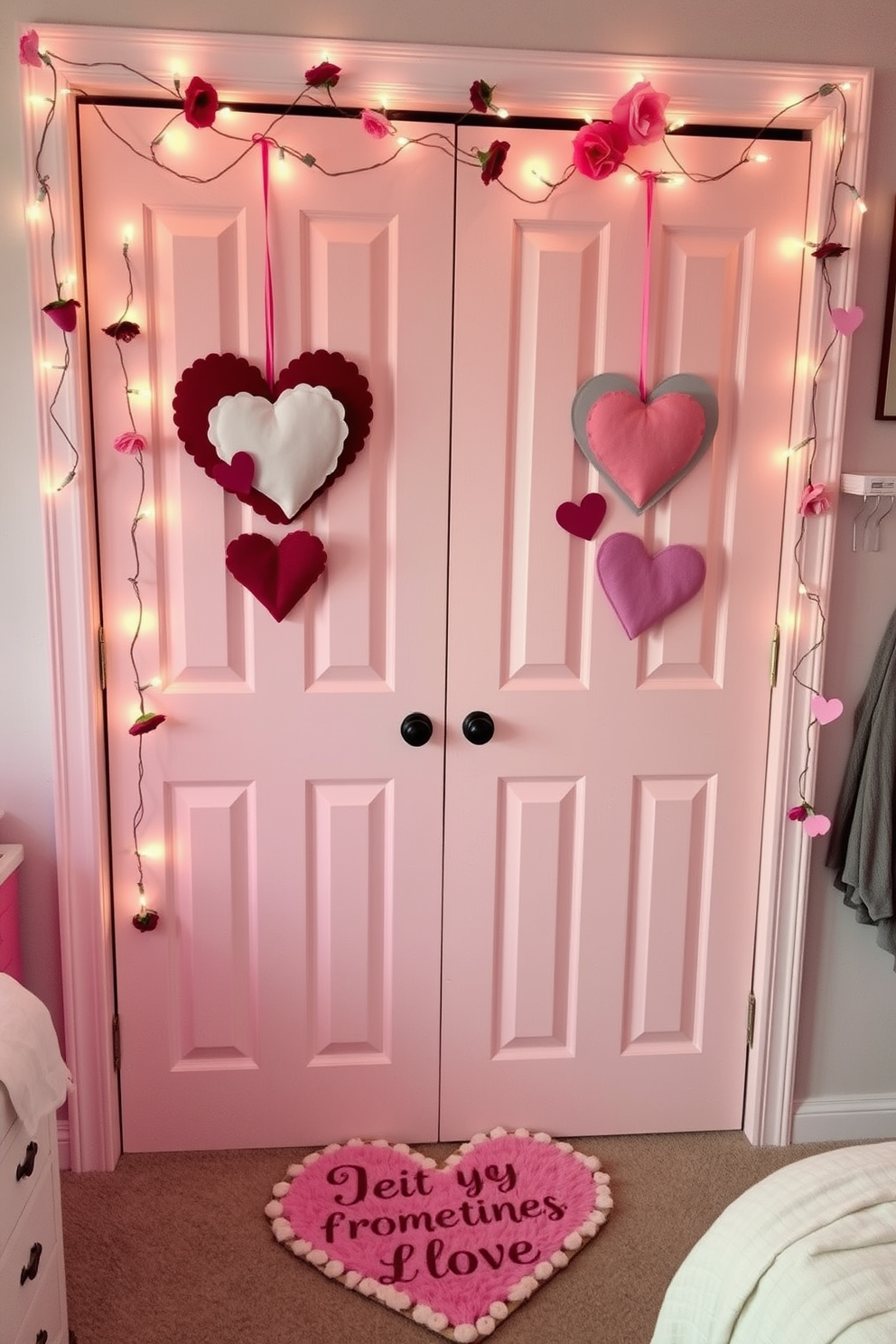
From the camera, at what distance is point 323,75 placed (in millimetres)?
2020

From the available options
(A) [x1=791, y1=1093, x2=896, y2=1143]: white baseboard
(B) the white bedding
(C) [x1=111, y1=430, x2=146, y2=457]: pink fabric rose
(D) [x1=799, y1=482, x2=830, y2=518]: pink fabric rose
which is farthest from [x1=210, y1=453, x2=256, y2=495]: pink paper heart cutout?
(A) [x1=791, y1=1093, x2=896, y2=1143]: white baseboard

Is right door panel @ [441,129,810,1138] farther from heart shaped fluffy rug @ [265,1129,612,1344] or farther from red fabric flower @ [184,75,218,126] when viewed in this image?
red fabric flower @ [184,75,218,126]

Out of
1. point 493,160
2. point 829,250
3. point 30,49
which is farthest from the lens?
point 829,250

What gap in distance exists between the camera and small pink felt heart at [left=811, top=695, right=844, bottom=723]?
2.31 m

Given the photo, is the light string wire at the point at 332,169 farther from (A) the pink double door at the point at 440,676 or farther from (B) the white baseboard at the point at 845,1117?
(B) the white baseboard at the point at 845,1117

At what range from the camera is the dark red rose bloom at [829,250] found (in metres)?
2.18

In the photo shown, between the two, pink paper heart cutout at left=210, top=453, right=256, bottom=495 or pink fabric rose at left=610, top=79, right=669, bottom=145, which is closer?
pink fabric rose at left=610, top=79, right=669, bottom=145

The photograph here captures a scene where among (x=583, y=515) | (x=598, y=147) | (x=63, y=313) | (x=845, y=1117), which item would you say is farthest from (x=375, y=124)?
(x=845, y=1117)

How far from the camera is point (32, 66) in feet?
6.56

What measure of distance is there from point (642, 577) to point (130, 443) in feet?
3.32

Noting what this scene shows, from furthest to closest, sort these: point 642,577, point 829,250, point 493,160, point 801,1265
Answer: point 642,577, point 829,250, point 493,160, point 801,1265

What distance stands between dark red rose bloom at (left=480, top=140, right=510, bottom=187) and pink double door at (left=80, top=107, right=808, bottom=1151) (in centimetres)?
7

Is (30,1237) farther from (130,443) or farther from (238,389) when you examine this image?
(238,389)

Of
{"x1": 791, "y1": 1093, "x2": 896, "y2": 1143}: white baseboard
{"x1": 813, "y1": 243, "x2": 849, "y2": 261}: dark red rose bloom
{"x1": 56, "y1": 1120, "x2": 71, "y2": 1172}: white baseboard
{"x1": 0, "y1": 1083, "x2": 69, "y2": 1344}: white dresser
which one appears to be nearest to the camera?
{"x1": 0, "y1": 1083, "x2": 69, "y2": 1344}: white dresser
